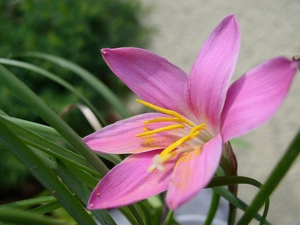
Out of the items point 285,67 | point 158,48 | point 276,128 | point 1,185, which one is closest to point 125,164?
point 285,67

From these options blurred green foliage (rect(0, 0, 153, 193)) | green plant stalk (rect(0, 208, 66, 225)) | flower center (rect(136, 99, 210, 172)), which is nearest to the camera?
green plant stalk (rect(0, 208, 66, 225))

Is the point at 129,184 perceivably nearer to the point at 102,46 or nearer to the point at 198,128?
the point at 198,128

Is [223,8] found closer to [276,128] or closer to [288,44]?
[288,44]

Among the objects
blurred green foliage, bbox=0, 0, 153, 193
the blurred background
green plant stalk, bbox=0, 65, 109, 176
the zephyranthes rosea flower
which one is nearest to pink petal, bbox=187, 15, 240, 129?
the zephyranthes rosea flower

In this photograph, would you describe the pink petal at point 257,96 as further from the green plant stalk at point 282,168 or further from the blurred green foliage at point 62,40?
the blurred green foliage at point 62,40

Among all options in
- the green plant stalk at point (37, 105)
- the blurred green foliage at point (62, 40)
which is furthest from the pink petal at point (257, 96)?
the blurred green foliage at point (62, 40)

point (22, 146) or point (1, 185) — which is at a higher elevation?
point (22, 146)

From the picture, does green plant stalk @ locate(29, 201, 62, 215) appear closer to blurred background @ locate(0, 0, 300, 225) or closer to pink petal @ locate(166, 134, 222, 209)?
pink petal @ locate(166, 134, 222, 209)
